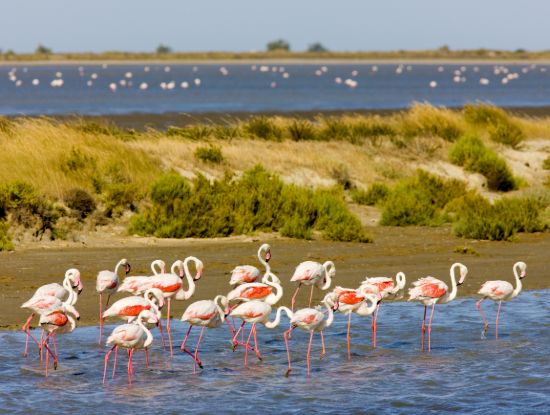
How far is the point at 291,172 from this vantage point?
81.9 ft

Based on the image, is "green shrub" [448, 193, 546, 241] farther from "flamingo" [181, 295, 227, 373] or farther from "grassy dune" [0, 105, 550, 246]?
"flamingo" [181, 295, 227, 373]

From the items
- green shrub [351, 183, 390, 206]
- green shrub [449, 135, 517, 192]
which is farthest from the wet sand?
green shrub [449, 135, 517, 192]

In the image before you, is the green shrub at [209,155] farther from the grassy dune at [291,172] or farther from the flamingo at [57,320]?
the flamingo at [57,320]

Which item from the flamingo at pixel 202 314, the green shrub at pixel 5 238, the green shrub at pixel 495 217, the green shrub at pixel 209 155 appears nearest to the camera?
the flamingo at pixel 202 314

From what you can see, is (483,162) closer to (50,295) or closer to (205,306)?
(205,306)

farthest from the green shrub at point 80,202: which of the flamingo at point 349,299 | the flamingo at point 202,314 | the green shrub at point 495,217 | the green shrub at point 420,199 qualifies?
the flamingo at point 202,314

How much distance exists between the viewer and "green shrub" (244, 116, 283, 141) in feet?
93.2

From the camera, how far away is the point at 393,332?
14.1 meters

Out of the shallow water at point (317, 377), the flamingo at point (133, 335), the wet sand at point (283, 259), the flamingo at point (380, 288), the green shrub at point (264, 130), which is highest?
the green shrub at point (264, 130)

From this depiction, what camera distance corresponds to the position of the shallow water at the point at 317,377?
1116 cm

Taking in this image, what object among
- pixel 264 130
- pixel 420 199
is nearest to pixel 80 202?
pixel 420 199

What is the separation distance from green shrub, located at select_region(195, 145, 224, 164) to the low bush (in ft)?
8.34

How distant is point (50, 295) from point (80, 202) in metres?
7.56

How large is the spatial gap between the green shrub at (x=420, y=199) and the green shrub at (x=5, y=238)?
21.6 ft
